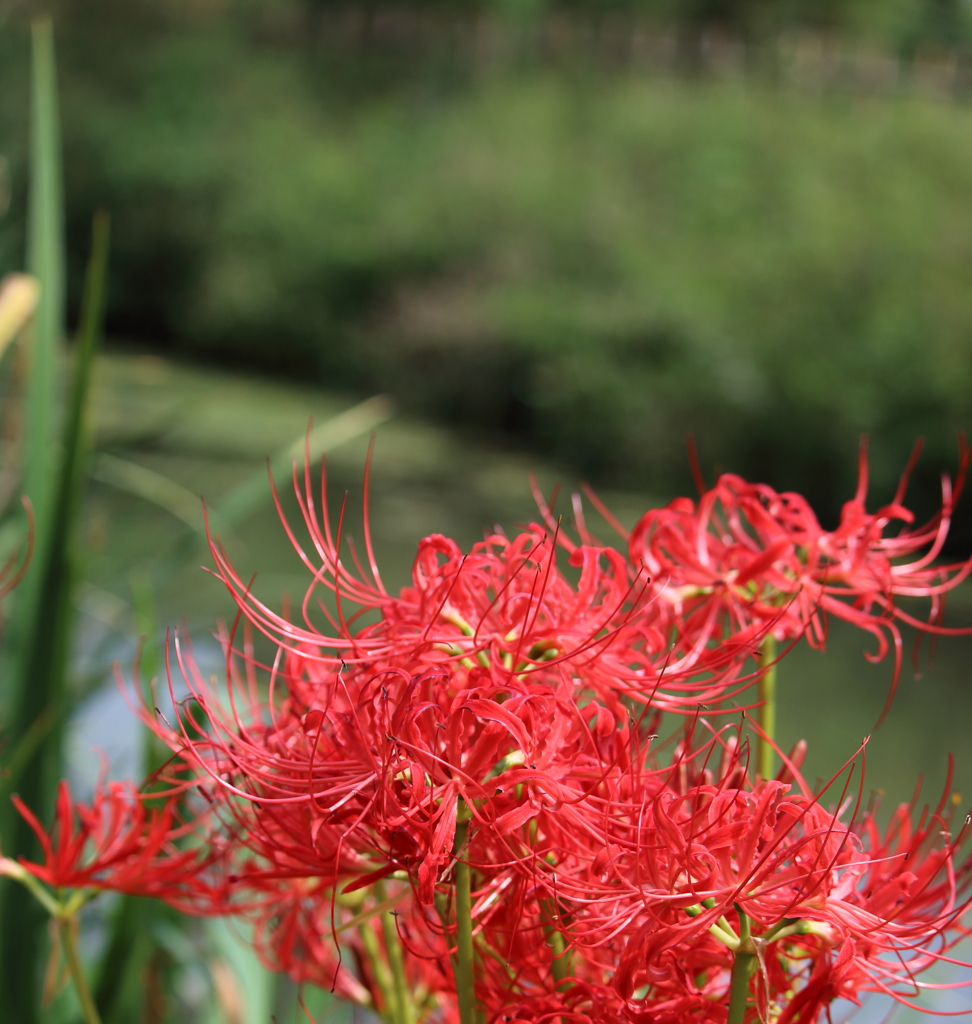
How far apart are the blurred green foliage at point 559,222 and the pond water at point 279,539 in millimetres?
348

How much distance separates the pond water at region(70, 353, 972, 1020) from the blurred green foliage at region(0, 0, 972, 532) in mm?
348

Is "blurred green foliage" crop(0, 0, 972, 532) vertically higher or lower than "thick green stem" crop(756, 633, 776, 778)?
lower

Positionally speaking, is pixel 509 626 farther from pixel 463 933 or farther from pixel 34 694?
pixel 34 694

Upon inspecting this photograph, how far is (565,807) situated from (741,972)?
5 cm

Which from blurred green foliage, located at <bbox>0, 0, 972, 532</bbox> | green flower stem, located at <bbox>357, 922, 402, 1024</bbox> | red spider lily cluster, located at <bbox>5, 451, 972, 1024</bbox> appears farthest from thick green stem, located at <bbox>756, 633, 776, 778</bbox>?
blurred green foliage, located at <bbox>0, 0, 972, 532</bbox>

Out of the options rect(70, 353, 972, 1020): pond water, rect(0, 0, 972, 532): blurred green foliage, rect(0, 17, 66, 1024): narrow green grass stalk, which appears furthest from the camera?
rect(0, 0, 972, 532): blurred green foliage

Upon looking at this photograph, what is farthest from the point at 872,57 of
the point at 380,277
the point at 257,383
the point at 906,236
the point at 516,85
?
the point at 257,383

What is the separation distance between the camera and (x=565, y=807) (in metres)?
0.22

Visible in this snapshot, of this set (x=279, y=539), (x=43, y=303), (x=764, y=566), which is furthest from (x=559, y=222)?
(x=764, y=566)

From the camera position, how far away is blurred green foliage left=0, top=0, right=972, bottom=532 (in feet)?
12.4

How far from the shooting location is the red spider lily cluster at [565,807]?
217mm

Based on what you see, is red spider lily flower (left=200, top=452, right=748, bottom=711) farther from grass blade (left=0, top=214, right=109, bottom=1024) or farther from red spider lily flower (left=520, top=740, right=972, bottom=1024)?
grass blade (left=0, top=214, right=109, bottom=1024)

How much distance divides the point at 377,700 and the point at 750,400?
3.60 m

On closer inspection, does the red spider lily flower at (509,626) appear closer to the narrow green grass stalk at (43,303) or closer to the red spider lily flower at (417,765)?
the red spider lily flower at (417,765)
